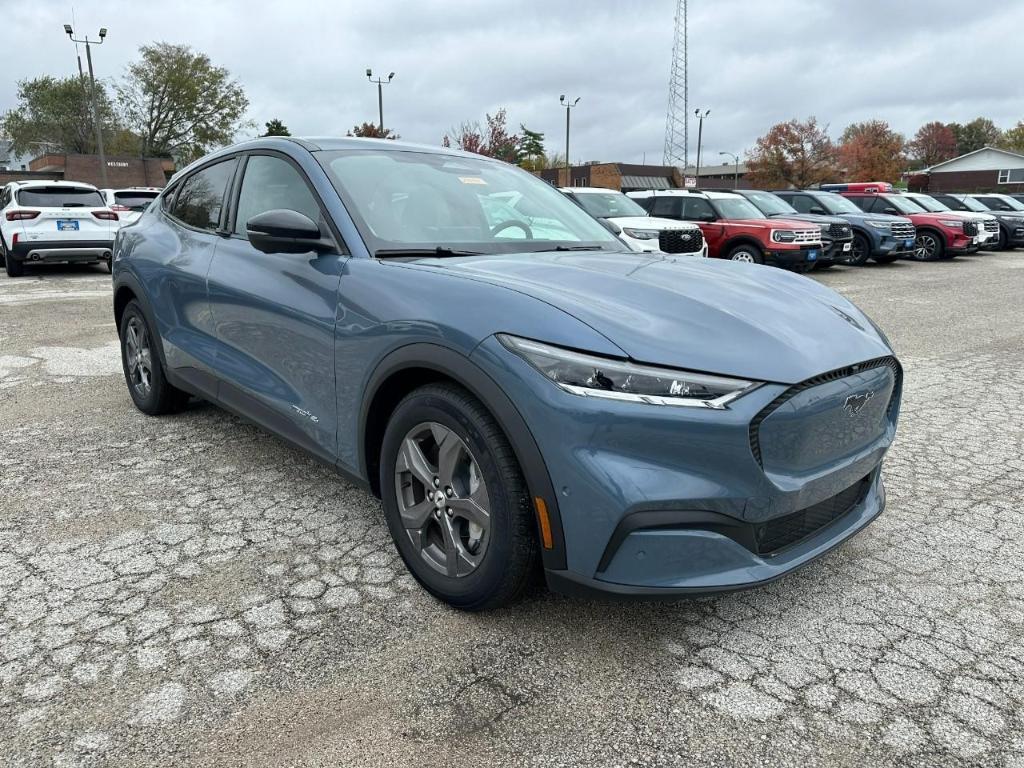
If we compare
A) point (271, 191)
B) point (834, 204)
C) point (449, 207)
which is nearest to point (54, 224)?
point (271, 191)

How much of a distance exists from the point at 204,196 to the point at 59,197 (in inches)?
438

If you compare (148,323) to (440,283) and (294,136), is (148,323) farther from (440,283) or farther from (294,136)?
(440,283)

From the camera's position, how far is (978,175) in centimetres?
7294

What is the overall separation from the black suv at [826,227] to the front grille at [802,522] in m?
13.2

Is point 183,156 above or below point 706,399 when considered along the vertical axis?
above

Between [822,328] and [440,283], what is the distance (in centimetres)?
126

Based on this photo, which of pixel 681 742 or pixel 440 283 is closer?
pixel 681 742

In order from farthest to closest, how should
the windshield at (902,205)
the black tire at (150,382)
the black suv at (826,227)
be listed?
the windshield at (902,205) < the black suv at (826,227) < the black tire at (150,382)

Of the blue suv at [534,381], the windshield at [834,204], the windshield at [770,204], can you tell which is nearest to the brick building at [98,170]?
the windshield at [770,204]

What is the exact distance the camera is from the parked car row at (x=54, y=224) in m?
12.8

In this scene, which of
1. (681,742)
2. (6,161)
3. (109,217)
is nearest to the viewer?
(681,742)

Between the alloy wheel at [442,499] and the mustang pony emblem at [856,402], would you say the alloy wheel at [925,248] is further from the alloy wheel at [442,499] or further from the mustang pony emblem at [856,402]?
the alloy wheel at [442,499]

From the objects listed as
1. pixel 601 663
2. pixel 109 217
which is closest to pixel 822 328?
pixel 601 663

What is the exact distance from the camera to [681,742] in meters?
2.06
